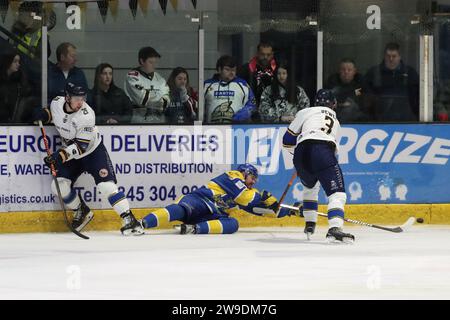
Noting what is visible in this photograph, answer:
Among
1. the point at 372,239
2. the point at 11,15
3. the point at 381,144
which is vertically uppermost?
the point at 11,15

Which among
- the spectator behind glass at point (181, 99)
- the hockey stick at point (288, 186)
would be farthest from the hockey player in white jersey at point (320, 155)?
the spectator behind glass at point (181, 99)

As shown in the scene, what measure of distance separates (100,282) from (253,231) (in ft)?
10.9

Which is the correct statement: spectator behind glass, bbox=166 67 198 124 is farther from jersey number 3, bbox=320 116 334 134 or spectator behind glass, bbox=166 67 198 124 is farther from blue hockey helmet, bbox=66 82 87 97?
jersey number 3, bbox=320 116 334 134

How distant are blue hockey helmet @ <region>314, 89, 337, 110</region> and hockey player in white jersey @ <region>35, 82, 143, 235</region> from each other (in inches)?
70.4

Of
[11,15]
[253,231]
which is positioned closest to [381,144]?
[253,231]

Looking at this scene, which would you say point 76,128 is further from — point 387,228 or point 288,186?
point 387,228

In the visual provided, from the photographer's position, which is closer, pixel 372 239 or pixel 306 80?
pixel 372 239

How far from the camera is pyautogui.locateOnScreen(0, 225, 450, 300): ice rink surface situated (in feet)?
27.0

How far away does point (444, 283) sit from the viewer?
8.63 m

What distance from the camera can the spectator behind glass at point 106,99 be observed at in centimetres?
1170

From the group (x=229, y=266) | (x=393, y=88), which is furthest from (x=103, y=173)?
(x=393, y=88)

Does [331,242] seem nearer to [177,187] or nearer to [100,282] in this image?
[177,187]

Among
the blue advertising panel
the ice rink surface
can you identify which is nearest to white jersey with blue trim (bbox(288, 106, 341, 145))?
the ice rink surface

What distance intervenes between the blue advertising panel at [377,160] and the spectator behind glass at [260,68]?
0.40 m
